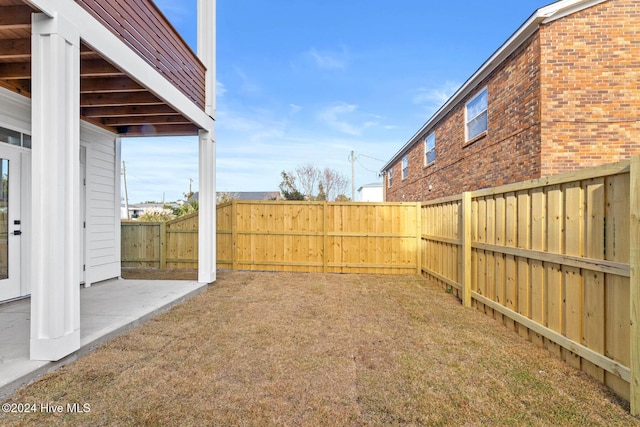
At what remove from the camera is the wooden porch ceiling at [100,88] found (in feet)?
9.77

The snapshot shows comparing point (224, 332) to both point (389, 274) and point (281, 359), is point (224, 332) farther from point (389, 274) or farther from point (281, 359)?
point (389, 274)

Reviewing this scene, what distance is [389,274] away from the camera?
7.77m

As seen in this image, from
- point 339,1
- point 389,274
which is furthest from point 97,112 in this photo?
point 339,1

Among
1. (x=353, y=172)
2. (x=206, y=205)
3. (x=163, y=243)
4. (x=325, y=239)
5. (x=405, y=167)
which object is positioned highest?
(x=353, y=172)

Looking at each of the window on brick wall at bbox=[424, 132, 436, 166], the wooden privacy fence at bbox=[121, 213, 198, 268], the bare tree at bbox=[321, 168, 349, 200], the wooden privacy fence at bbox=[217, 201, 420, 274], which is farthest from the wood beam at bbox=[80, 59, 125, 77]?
the bare tree at bbox=[321, 168, 349, 200]

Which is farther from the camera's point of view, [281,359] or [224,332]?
[224,332]

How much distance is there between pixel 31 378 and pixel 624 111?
864 centimetres

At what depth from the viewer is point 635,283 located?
2.21m

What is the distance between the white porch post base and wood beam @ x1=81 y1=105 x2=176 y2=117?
0.83m

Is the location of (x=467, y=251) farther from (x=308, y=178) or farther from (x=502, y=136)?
(x=308, y=178)

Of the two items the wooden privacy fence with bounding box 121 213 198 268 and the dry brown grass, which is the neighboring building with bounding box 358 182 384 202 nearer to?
the wooden privacy fence with bounding box 121 213 198 268

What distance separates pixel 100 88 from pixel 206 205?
2.45m

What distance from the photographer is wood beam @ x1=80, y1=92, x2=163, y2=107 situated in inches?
185

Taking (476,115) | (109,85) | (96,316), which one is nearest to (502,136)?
(476,115)
